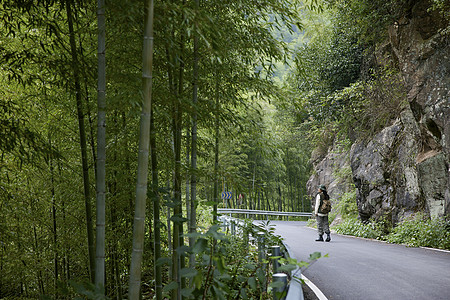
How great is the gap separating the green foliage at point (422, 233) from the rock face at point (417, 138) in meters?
0.31

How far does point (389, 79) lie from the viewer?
12.0m

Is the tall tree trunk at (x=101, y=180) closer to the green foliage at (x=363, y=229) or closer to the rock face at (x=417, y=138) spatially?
the rock face at (x=417, y=138)

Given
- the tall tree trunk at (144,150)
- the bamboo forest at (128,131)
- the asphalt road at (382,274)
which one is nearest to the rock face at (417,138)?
the bamboo forest at (128,131)

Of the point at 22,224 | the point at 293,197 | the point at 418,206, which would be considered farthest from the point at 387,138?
the point at 293,197

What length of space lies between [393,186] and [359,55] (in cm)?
593

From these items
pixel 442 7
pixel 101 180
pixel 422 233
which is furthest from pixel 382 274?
pixel 442 7

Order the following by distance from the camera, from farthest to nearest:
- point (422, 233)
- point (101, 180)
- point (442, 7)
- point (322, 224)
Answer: point (322, 224), point (422, 233), point (442, 7), point (101, 180)

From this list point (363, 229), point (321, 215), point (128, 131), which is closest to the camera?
point (128, 131)

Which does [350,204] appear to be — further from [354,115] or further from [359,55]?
[359,55]

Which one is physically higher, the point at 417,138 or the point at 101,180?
the point at 417,138

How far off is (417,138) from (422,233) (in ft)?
8.30

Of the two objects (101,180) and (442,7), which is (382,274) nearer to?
(101,180)

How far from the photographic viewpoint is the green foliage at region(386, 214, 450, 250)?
8.62 metres

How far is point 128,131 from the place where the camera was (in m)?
3.88
